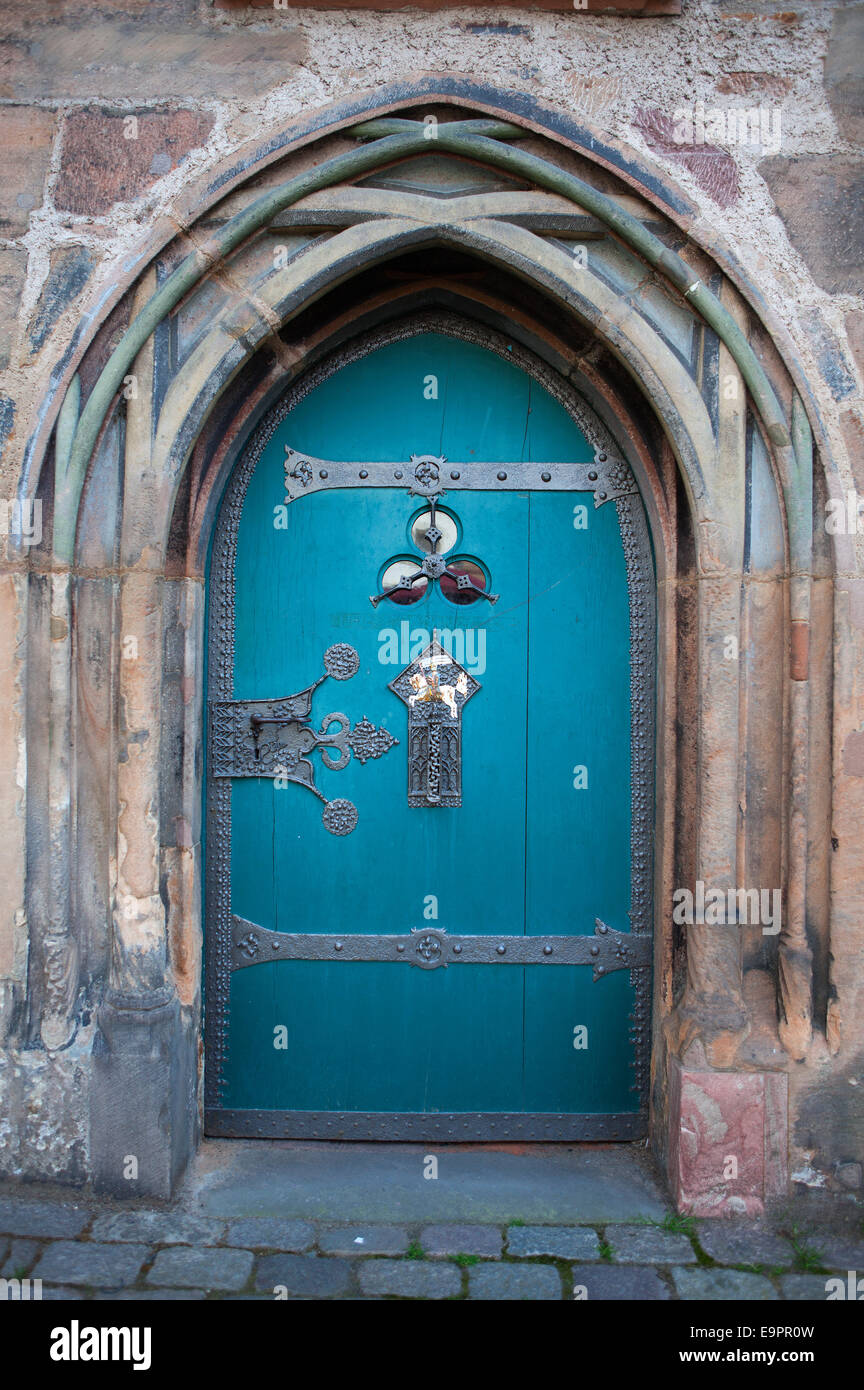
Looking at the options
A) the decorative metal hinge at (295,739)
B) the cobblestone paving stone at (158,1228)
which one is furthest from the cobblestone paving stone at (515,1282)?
the decorative metal hinge at (295,739)

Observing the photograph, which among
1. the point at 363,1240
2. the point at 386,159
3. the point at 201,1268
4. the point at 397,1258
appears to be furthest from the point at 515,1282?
the point at 386,159

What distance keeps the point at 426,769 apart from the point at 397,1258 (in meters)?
1.33

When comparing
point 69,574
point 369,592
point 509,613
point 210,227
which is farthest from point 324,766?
point 210,227

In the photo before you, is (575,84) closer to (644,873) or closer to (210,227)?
(210,227)

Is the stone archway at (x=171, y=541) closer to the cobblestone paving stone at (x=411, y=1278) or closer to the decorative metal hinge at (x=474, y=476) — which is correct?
the decorative metal hinge at (x=474, y=476)

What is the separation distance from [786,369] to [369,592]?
1347 mm

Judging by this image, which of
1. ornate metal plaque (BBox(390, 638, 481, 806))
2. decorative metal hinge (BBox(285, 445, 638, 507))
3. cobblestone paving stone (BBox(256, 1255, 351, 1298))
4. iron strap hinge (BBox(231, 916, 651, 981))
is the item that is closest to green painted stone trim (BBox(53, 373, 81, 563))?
decorative metal hinge (BBox(285, 445, 638, 507))

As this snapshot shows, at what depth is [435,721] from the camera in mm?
3016

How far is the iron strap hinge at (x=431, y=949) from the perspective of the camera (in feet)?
9.93

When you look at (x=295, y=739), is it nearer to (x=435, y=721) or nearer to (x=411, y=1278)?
(x=435, y=721)

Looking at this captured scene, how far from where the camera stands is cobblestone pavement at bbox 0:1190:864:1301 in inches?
92.4

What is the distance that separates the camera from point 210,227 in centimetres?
268

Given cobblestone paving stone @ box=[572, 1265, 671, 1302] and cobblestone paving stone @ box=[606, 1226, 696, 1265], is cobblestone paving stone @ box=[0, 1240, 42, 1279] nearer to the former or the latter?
cobblestone paving stone @ box=[572, 1265, 671, 1302]

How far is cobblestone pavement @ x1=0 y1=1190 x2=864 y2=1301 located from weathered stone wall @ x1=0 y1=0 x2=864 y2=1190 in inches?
7.8
